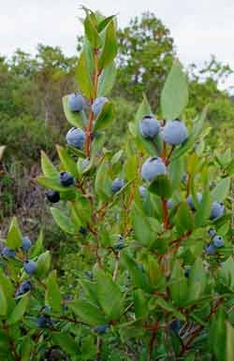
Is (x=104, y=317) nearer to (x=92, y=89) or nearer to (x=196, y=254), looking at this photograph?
(x=196, y=254)

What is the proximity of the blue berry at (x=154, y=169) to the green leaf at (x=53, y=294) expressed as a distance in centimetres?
30

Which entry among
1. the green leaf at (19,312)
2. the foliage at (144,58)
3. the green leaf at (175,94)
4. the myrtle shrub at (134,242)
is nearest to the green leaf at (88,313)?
the myrtle shrub at (134,242)

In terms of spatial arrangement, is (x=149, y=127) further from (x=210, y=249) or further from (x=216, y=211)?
(x=210, y=249)

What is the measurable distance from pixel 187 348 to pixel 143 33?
47.7ft

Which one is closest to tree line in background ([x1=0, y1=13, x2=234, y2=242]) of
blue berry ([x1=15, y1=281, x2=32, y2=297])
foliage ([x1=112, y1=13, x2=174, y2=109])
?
foliage ([x1=112, y1=13, x2=174, y2=109])

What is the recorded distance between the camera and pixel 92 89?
0.94 m

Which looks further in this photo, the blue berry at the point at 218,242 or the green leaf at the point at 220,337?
the blue berry at the point at 218,242

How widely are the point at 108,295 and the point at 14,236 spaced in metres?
0.32

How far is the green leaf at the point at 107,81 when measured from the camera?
3.12ft

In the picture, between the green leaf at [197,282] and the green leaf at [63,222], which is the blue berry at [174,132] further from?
the green leaf at [63,222]

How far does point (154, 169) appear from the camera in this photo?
761 mm

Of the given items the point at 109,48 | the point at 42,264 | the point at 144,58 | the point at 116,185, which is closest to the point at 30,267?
the point at 42,264

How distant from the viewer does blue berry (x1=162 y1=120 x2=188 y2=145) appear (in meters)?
0.77

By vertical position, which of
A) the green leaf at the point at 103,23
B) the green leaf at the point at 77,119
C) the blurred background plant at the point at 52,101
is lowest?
the green leaf at the point at 77,119
